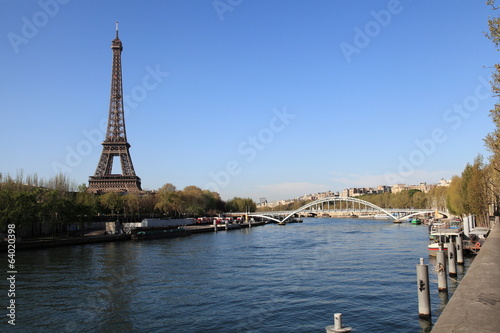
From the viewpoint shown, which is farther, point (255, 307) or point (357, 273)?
point (357, 273)

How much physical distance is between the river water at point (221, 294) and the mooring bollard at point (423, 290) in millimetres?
439

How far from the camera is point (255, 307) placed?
49.6 ft

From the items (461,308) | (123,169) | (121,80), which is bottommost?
(461,308)

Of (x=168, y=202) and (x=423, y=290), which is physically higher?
(x=168, y=202)

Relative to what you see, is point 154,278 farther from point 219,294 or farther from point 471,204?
point 471,204

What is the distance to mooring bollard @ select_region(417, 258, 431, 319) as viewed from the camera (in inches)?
493

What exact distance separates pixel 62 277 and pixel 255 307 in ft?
38.0

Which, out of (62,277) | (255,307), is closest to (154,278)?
(62,277)

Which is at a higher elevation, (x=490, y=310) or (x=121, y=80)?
(x=121, y=80)

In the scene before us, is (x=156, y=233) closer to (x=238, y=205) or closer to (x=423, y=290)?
(x=423, y=290)

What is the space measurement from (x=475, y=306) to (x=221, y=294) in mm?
10387

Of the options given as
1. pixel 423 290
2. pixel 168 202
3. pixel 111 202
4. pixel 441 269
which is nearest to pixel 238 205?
pixel 168 202

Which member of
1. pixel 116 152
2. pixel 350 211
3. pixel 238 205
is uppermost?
pixel 116 152

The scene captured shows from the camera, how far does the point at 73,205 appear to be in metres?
44.7
